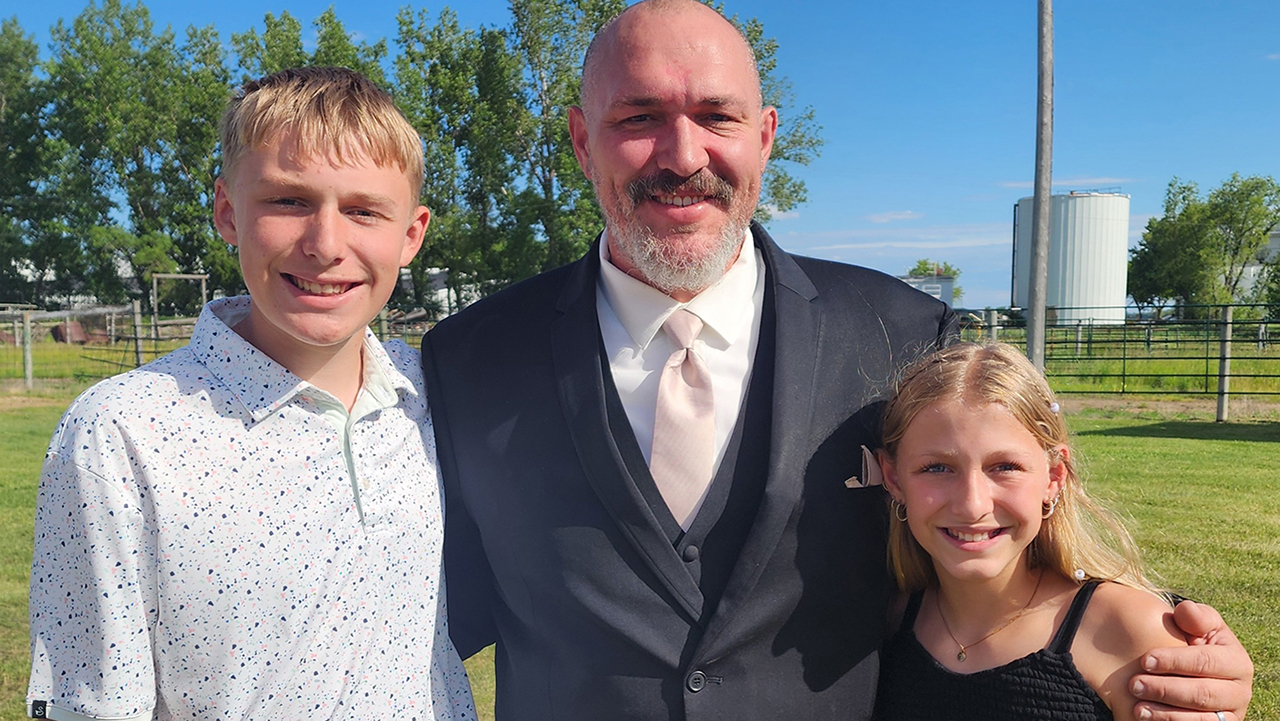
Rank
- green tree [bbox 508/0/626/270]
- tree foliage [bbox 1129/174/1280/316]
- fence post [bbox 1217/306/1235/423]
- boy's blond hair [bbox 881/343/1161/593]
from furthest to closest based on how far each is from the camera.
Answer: tree foliage [bbox 1129/174/1280/316] < green tree [bbox 508/0/626/270] < fence post [bbox 1217/306/1235/423] < boy's blond hair [bbox 881/343/1161/593]

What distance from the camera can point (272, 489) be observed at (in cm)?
175

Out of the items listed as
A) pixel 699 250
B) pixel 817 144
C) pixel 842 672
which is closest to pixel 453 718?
pixel 842 672

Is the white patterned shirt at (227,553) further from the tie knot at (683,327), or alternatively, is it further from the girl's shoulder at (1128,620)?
the girl's shoulder at (1128,620)

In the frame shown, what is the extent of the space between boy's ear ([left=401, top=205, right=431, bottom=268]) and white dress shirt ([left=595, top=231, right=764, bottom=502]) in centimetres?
47

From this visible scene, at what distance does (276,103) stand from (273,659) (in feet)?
3.37

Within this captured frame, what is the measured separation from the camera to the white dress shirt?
7.23 feet

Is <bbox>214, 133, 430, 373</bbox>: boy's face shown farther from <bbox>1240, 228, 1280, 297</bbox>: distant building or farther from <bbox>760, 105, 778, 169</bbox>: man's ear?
<bbox>1240, 228, 1280, 297</bbox>: distant building

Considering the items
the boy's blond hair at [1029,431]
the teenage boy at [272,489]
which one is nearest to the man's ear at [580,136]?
the teenage boy at [272,489]

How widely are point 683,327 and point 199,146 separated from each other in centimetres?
4160

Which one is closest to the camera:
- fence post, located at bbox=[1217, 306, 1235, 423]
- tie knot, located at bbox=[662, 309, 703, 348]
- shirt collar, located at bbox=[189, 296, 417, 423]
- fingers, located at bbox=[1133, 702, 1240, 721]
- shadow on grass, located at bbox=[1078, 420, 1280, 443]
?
shirt collar, located at bbox=[189, 296, 417, 423]

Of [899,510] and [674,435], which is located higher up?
[674,435]

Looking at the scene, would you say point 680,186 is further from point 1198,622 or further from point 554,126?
point 554,126

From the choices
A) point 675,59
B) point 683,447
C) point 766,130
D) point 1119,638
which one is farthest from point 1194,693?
point 675,59

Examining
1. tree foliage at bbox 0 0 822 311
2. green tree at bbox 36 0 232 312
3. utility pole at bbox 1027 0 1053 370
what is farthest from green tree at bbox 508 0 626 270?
utility pole at bbox 1027 0 1053 370
